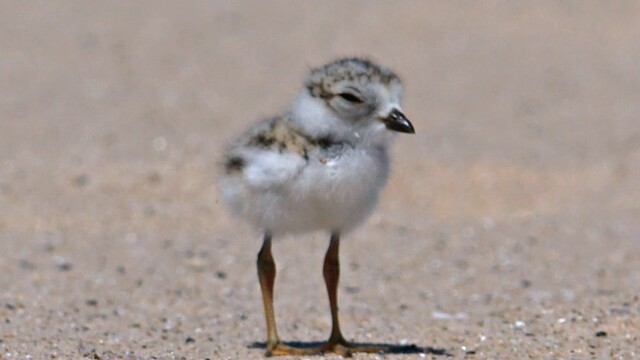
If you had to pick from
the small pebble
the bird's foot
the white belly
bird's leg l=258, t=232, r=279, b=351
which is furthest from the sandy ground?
the white belly

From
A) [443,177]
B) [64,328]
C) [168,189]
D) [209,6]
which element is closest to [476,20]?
[209,6]

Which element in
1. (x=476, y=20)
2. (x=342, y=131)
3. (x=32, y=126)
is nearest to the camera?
(x=342, y=131)

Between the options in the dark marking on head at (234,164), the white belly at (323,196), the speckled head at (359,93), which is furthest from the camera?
the dark marking on head at (234,164)

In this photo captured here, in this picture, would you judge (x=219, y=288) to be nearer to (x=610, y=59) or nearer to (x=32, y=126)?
(x=32, y=126)

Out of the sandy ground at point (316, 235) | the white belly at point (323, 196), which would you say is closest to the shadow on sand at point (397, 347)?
the sandy ground at point (316, 235)

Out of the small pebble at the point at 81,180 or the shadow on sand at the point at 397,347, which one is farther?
the small pebble at the point at 81,180

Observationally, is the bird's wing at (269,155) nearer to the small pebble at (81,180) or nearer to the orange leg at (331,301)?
the orange leg at (331,301)

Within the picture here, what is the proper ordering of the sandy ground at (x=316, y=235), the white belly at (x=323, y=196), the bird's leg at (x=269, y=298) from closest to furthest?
the white belly at (x=323, y=196) < the bird's leg at (x=269, y=298) < the sandy ground at (x=316, y=235)

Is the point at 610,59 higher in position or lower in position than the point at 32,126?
higher

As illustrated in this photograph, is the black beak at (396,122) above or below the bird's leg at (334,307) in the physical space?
above
